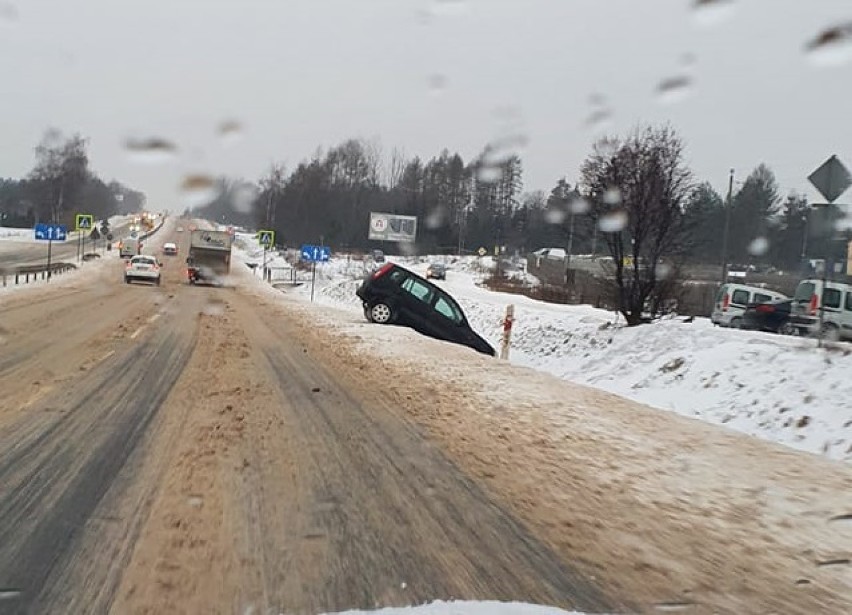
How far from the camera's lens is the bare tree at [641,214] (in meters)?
22.0

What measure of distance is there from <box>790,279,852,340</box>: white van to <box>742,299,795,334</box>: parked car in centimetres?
34

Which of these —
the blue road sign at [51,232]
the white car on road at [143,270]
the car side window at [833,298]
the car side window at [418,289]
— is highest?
the car side window at [833,298]

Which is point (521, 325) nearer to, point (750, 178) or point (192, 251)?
point (192, 251)

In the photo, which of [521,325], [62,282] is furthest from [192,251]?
[521,325]

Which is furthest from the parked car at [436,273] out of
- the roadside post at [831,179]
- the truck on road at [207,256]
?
the roadside post at [831,179]

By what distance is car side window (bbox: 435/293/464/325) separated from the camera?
24.0 metres

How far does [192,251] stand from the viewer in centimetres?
5059

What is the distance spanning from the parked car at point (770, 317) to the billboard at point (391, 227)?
58108 millimetres

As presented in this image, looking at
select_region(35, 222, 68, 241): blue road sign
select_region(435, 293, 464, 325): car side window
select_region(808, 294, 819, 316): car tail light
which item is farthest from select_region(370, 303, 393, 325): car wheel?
select_region(35, 222, 68, 241): blue road sign

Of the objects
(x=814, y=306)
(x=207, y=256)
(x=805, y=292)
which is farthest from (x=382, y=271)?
(x=207, y=256)

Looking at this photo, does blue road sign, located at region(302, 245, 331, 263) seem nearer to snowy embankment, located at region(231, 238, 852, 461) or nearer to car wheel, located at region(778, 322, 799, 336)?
snowy embankment, located at region(231, 238, 852, 461)

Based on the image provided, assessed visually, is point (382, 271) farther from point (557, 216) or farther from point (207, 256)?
point (557, 216)

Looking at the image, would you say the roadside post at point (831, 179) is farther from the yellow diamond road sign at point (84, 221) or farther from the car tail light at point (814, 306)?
the yellow diamond road sign at point (84, 221)

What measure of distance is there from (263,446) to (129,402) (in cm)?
283
